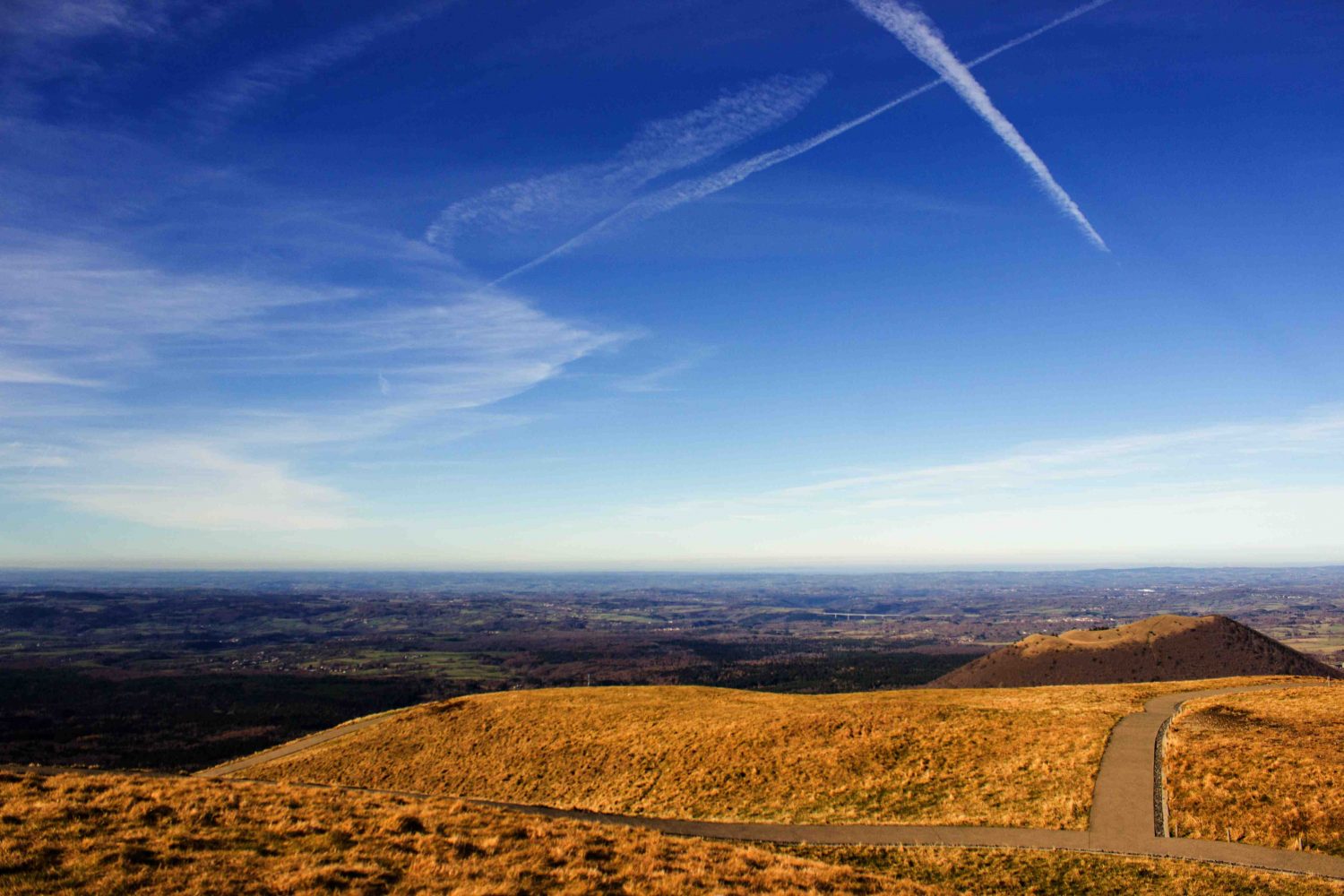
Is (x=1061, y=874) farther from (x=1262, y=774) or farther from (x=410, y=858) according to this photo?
(x=410, y=858)

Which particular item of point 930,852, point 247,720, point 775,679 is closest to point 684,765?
point 930,852

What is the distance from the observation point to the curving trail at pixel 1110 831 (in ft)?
71.8

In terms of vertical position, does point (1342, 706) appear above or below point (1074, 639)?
above

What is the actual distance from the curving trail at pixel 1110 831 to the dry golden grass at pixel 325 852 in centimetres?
536

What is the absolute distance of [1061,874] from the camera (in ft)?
71.4

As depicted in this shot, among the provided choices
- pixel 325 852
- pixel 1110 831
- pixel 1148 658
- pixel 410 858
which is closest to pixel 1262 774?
pixel 1110 831

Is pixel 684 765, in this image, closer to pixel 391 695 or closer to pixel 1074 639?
pixel 1074 639

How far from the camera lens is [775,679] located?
7254 inches

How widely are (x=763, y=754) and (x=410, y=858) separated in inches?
997

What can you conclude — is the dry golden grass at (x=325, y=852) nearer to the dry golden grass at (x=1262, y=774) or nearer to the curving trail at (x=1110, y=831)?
the curving trail at (x=1110, y=831)

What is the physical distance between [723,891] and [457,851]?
296 inches

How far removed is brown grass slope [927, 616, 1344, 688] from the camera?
98938 mm

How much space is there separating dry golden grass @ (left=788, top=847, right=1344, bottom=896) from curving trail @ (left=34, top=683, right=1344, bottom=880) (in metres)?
0.78

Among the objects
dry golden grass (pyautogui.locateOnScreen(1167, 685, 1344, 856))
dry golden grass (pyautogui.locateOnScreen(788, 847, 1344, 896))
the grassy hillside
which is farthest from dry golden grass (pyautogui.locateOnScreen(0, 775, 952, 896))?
dry golden grass (pyautogui.locateOnScreen(1167, 685, 1344, 856))
